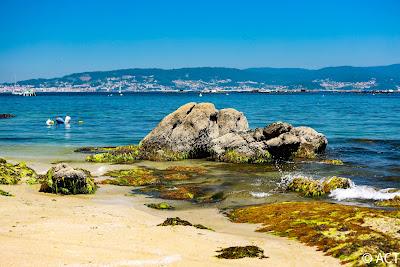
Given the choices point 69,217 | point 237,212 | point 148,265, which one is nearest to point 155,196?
point 237,212

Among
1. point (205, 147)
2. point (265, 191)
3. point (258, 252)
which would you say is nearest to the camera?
point (258, 252)

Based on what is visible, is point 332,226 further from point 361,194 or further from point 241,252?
point 361,194

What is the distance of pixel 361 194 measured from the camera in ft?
78.2

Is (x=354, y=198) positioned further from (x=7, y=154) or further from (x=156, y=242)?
(x=7, y=154)

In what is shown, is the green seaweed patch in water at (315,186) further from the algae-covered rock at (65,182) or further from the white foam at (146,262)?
Answer: the white foam at (146,262)

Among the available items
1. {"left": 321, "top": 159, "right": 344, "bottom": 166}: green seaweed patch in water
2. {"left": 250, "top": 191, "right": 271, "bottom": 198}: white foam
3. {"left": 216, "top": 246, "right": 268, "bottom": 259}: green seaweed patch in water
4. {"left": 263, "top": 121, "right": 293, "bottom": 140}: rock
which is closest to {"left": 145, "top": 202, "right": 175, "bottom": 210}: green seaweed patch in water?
{"left": 250, "top": 191, "right": 271, "bottom": 198}: white foam

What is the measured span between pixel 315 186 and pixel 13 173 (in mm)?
17077

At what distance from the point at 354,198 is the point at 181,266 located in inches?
542

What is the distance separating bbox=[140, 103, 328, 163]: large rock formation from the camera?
121ft

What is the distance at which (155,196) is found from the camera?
2419 cm

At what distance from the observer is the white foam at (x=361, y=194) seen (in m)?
23.1

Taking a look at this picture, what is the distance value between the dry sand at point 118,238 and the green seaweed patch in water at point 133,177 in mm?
6164

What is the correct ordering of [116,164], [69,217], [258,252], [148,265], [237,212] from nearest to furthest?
[148,265] < [258,252] < [69,217] < [237,212] < [116,164]

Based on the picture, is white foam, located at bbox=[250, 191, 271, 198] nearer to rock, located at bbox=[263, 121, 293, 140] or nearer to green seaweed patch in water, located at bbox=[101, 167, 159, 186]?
green seaweed patch in water, located at bbox=[101, 167, 159, 186]
